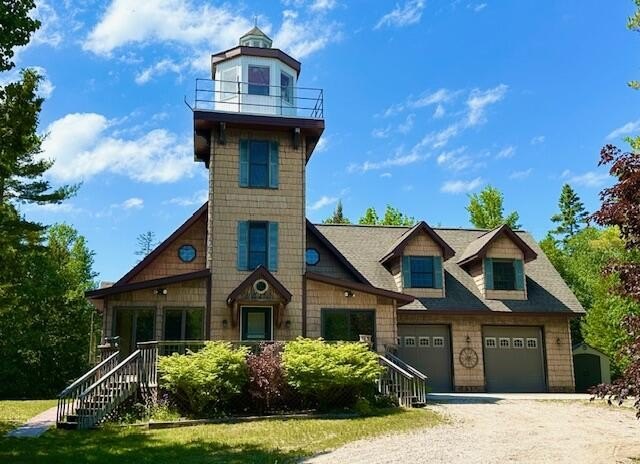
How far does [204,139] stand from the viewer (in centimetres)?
2192

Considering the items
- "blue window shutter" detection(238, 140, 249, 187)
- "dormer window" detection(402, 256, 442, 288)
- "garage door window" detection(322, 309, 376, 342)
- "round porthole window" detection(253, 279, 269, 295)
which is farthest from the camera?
"dormer window" detection(402, 256, 442, 288)

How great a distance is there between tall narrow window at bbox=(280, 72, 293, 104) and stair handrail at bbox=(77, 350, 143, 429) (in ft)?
32.4

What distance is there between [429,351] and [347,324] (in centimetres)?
469

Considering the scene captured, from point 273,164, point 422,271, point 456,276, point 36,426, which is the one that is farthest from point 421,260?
point 36,426

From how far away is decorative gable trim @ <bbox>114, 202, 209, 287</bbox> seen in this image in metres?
20.4

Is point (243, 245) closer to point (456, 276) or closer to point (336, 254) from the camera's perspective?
point (336, 254)

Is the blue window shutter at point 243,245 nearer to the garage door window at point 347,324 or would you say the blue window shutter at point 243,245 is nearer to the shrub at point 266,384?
the garage door window at point 347,324

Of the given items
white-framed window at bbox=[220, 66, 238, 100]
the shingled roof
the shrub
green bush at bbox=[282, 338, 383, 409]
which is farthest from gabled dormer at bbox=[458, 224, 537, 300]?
the shrub

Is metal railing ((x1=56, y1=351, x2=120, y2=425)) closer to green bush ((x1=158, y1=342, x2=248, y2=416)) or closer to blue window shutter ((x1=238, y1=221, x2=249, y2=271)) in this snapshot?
green bush ((x1=158, y1=342, x2=248, y2=416))

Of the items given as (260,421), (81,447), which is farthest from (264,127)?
(81,447)

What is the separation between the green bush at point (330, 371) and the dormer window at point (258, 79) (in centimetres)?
908

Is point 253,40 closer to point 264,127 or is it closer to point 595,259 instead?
point 264,127

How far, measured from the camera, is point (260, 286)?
1927 centimetres

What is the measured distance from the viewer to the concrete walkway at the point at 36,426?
1349cm
